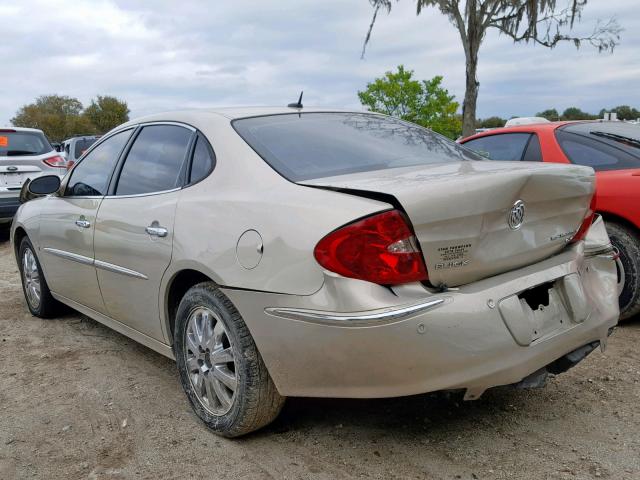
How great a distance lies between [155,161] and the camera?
3.59 metres

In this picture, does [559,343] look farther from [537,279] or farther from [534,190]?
[534,190]

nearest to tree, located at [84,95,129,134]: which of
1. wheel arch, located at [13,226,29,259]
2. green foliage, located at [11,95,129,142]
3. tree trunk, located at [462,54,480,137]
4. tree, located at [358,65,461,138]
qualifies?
green foliage, located at [11,95,129,142]

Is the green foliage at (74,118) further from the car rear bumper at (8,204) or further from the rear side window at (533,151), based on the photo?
the rear side window at (533,151)

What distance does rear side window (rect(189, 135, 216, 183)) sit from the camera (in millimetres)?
3121

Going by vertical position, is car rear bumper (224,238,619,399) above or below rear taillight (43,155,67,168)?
below

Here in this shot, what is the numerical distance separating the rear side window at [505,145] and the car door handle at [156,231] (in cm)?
288

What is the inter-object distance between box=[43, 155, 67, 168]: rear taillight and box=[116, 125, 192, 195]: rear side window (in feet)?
23.3

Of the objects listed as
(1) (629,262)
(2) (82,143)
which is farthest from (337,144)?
(2) (82,143)

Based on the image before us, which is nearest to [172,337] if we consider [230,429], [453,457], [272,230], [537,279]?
[230,429]

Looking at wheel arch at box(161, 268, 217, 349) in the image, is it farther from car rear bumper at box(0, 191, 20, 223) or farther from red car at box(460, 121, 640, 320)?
car rear bumper at box(0, 191, 20, 223)

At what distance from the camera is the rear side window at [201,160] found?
10.2 feet

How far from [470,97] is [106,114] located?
159 ft

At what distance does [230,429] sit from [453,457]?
0.99 m

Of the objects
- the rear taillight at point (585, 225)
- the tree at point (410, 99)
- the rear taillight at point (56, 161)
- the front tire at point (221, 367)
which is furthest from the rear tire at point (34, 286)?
the tree at point (410, 99)
